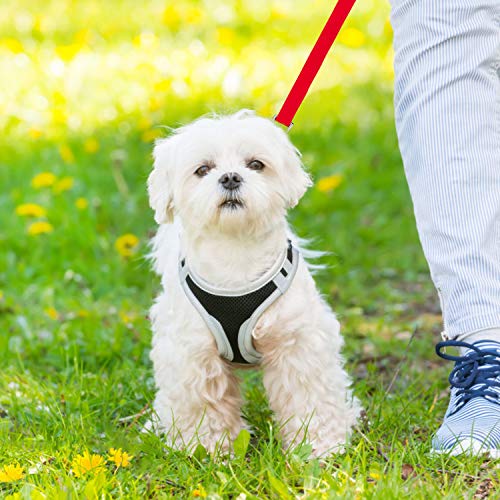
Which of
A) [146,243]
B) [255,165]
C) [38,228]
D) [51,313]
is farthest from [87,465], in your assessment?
[38,228]

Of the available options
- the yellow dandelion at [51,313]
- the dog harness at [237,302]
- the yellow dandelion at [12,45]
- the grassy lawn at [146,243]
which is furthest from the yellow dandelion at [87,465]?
the yellow dandelion at [12,45]

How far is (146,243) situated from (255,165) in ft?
7.15

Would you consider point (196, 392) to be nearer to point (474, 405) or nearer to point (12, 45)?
point (474, 405)

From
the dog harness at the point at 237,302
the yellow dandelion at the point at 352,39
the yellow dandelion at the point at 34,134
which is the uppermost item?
the dog harness at the point at 237,302

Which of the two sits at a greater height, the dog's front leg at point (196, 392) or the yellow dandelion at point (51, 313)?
the dog's front leg at point (196, 392)

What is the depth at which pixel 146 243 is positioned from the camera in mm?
4809

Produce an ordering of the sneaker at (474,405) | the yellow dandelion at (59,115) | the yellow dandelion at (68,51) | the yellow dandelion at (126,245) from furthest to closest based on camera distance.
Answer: the yellow dandelion at (68,51)
the yellow dandelion at (59,115)
the yellow dandelion at (126,245)
the sneaker at (474,405)

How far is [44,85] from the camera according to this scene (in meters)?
6.65

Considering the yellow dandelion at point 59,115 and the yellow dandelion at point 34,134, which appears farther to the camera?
the yellow dandelion at point 59,115

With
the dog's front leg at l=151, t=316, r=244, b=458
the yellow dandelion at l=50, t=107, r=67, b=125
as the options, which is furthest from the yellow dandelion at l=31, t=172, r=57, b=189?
the dog's front leg at l=151, t=316, r=244, b=458

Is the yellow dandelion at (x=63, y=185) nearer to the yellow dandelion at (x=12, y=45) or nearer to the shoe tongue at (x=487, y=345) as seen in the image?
the yellow dandelion at (x=12, y=45)

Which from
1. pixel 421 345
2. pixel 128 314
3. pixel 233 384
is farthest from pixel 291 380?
pixel 128 314

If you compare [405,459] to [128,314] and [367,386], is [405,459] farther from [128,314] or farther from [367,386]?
[128,314]

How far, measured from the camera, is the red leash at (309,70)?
288 centimetres
